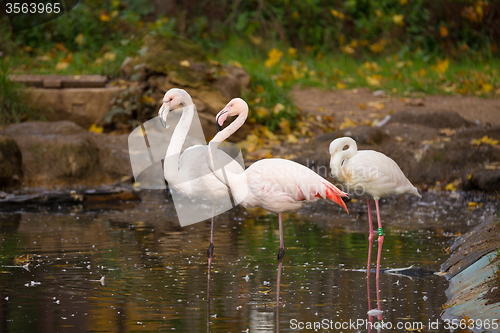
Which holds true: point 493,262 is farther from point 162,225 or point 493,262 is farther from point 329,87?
point 329,87

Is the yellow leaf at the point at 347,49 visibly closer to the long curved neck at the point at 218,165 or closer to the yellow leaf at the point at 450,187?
the yellow leaf at the point at 450,187

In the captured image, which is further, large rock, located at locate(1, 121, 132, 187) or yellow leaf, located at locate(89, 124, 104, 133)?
yellow leaf, located at locate(89, 124, 104, 133)

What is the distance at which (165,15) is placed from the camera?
1619 cm

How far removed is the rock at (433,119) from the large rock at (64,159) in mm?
4071

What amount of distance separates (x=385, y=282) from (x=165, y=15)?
1262 cm

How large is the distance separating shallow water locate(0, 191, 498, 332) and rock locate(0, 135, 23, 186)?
33.7 inches

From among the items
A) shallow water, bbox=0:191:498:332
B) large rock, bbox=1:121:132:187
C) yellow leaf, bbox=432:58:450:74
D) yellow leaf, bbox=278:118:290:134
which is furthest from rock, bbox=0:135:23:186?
yellow leaf, bbox=432:58:450:74

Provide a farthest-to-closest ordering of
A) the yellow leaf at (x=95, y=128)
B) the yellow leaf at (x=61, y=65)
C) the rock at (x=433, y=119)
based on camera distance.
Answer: the yellow leaf at (x=61, y=65) → the rock at (x=433, y=119) → the yellow leaf at (x=95, y=128)

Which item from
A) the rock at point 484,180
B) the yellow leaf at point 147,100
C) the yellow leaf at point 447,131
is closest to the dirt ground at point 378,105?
the yellow leaf at point 447,131

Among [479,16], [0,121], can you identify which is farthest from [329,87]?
[0,121]

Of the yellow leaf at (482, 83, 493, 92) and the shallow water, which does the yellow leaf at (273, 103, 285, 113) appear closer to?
the shallow water

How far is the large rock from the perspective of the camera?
8422mm

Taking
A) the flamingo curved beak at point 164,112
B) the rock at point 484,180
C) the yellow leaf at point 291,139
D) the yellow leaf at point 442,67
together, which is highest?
the yellow leaf at point 442,67

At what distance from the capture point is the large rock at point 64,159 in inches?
332
